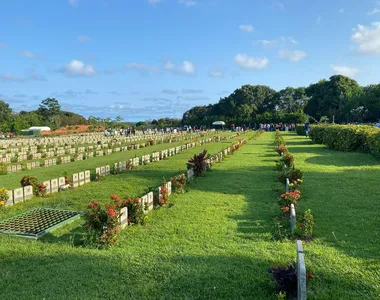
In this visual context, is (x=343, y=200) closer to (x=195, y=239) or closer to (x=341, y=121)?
(x=195, y=239)

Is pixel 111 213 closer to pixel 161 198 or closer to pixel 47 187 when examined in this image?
pixel 161 198

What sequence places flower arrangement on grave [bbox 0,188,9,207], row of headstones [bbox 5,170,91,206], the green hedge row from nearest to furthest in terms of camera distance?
flower arrangement on grave [bbox 0,188,9,207] → row of headstones [bbox 5,170,91,206] → the green hedge row

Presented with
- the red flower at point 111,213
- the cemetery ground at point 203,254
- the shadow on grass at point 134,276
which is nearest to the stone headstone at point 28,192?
the cemetery ground at point 203,254

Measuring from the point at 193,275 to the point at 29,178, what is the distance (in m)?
6.70

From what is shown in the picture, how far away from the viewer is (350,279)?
13.7ft

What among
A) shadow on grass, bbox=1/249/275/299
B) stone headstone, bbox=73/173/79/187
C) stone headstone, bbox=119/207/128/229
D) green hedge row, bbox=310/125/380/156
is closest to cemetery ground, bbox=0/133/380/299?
shadow on grass, bbox=1/249/275/299

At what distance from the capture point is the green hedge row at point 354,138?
49.9ft

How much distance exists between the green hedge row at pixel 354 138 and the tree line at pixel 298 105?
25711 mm

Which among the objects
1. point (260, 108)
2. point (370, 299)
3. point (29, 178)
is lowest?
point (370, 299)

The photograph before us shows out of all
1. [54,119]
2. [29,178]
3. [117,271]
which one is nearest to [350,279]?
[117,271]

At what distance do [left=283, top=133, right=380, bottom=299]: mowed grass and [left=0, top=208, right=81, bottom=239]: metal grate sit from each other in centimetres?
453

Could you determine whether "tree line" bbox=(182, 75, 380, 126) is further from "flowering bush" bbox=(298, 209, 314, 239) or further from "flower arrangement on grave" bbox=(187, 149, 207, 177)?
"flowering bush" bbox=(298, 209, 314, 239)

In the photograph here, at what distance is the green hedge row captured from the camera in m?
15.2

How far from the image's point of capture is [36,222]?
6637 millimetres
